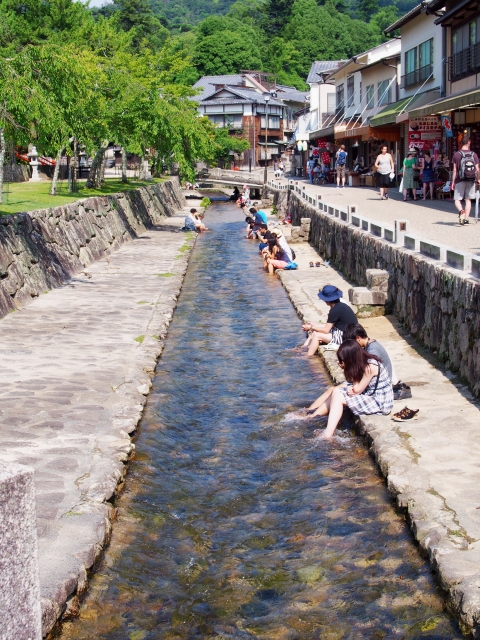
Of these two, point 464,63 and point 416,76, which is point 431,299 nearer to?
point 464,63

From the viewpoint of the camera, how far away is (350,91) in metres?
49.9

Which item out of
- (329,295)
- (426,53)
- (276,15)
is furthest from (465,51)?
(276,15)

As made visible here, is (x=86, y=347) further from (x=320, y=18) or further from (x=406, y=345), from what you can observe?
(x=320, y=18)

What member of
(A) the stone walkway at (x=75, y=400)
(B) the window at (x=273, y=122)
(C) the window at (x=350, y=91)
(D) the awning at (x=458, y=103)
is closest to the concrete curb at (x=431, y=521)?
(A) the stone walkway at (x=75, y=400)

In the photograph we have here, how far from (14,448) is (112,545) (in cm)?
183

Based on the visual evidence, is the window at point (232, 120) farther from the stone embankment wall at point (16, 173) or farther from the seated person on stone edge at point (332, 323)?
the seated person on stone edge at point (332, 323)

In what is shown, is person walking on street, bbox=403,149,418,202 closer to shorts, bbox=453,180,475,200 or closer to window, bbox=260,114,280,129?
shorts, bbox=453,180,475,200

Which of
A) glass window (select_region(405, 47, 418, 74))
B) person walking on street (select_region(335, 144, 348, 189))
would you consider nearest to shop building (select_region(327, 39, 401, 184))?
person walking on street (select_region(335, 144, 348, 189))

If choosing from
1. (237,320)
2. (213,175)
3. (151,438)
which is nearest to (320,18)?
(213,175)

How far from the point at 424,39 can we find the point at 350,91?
16.6 m

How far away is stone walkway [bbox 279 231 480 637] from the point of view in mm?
5434

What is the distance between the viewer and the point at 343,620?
5.36 m

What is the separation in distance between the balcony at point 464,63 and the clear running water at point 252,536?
18.1 meters

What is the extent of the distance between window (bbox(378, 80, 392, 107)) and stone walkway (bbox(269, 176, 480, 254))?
1071 centimetres
